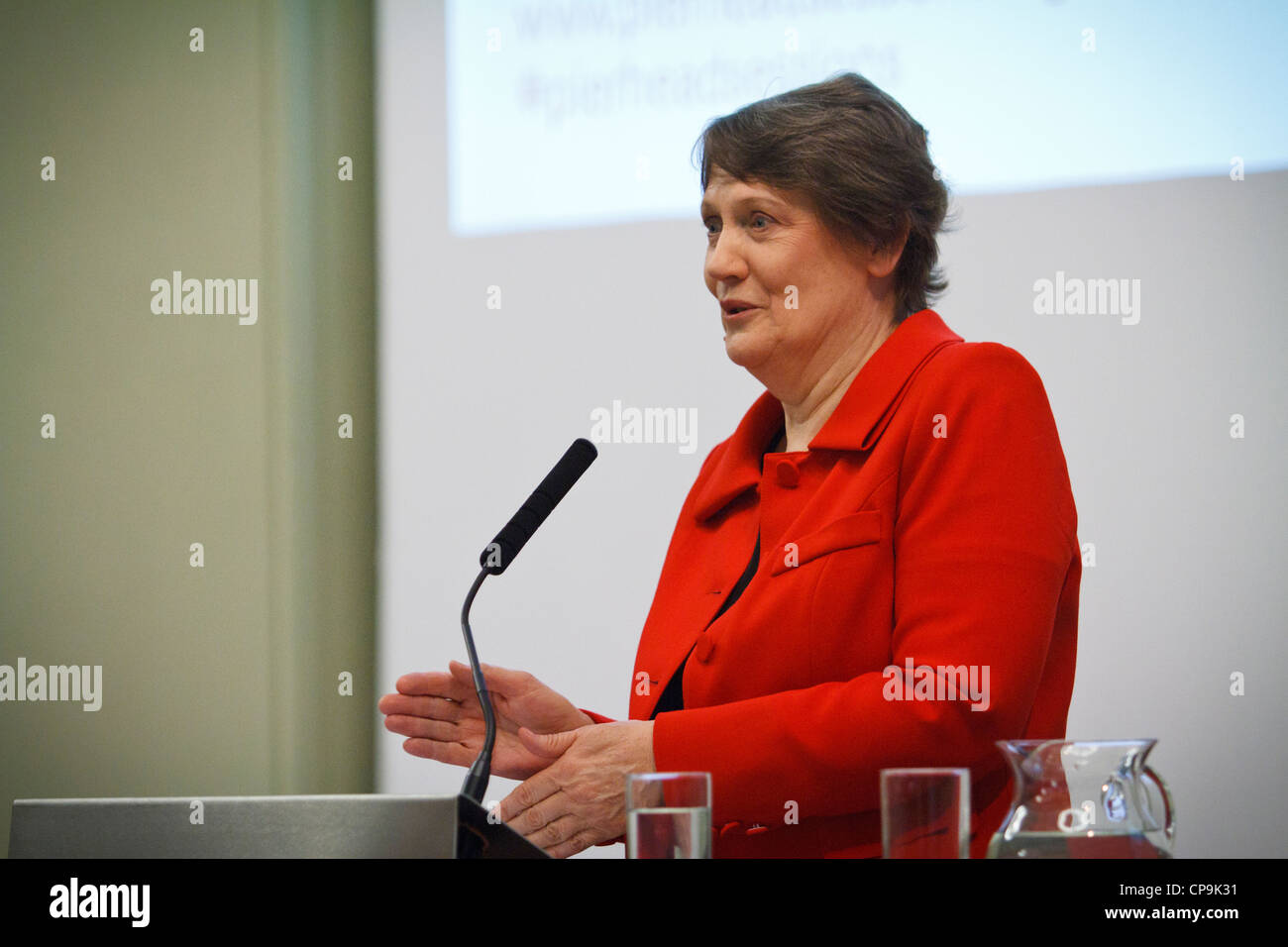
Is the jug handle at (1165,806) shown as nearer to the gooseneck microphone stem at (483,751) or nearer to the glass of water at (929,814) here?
the glass of water at (929,814)

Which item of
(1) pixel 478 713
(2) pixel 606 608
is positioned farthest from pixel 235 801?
(2) pixel 606 608

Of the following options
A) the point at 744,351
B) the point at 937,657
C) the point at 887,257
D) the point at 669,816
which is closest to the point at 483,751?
the point at 669,816

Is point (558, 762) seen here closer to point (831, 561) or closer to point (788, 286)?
point (831, 561)

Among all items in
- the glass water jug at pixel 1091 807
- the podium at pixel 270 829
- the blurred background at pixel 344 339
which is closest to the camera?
the glass water jug at pixel 1091 807

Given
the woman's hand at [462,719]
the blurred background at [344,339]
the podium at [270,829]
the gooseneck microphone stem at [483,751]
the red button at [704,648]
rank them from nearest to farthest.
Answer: the podium at [270,829], the gooseneck microphone stem at [483,751], the woman's hand at [462,719], the red button at [704,648], the blurred background at [344,339]

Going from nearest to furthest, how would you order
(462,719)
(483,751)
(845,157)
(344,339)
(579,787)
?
(483,751) < (579,787) < (462,719) < (845,157) < (344,339)

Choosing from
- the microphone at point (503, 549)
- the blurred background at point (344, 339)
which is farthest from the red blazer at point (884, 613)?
the blurred background at point (344, 339)

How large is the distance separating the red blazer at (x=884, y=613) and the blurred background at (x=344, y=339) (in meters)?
1.27

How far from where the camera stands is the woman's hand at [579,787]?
1.42 meters

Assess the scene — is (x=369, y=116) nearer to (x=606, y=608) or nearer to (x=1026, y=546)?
(x=606, y=608)

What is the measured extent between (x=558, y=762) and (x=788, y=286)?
29.1 inches

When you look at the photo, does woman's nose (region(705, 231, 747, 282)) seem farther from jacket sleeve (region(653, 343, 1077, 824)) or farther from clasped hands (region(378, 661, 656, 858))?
clasped hands (region(378, 661, 656, 858))

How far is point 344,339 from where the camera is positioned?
330 cm

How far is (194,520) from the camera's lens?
3.23 m
